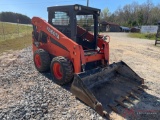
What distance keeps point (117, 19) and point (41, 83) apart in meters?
72.5

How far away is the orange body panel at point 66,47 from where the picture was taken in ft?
15.6

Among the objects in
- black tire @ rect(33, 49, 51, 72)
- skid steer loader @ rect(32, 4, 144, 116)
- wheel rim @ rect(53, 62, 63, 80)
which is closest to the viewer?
skid steer loader @ rect(32, 4, 144, 116)

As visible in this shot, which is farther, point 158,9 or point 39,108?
point 158,9

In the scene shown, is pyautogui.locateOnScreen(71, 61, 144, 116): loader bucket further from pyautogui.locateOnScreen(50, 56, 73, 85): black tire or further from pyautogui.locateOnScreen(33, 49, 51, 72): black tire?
pyautogui.locateOnScreen(33, 49, 51, 72): black tire

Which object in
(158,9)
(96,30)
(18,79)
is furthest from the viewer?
(158,9)

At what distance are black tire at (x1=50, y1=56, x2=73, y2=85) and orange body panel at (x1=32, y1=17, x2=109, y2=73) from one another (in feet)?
0.52

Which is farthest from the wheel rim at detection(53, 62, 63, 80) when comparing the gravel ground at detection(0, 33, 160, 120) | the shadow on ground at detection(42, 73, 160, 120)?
the shadow on ground at detection(42, 73, 160, 120)

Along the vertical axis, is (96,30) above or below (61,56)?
above

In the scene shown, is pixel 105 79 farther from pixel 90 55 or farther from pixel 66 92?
pixel 66 92

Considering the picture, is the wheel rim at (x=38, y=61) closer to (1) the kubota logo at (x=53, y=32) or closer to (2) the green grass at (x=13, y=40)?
Answer: (1) the kubota logo at (x=53, y=32)

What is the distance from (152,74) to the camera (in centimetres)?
692

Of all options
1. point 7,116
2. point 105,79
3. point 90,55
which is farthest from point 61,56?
point 7,116

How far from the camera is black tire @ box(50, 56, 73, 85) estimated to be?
15.8 feet

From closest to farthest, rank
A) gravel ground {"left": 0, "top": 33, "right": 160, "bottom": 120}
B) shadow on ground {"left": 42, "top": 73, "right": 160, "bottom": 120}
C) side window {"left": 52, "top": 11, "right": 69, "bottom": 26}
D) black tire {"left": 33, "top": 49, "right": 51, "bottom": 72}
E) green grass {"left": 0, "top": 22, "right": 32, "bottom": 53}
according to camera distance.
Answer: gravel ground {"left": 0, "top": 33, "right": 160, "bottom": 120}, shadow on ground {"left": 42, "top": 73, "right": 160, "bottom": 120}, side window {"left": 52, "top": 11, "right": 69, "bottom": 26}, black tire {"left": 33, "top": 49, "right": 51, "bottom": 72}, green grass {"left": 0, "top": 22, "right": 32, "bottom": 53}
